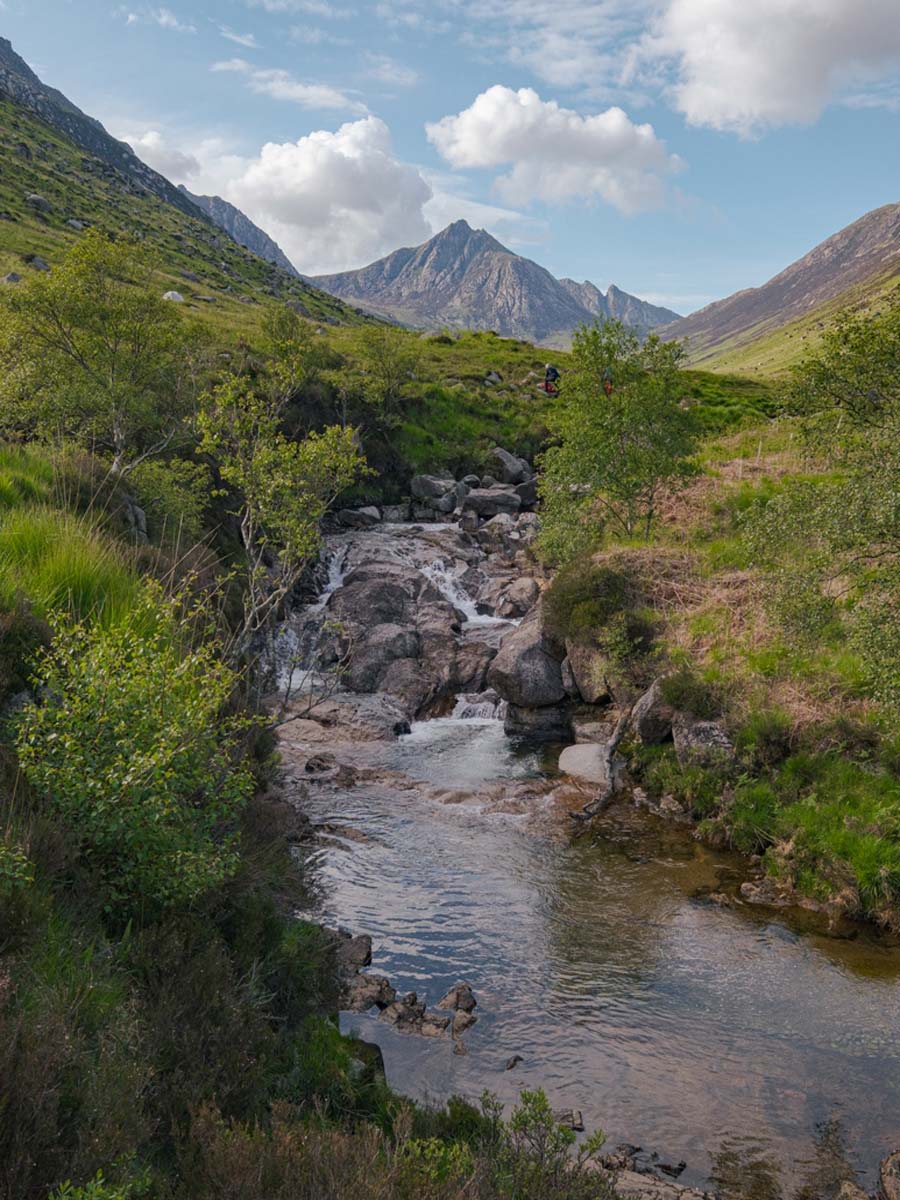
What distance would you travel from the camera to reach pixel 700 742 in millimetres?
20109

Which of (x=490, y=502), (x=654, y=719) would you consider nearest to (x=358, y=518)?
(x=490, y=502)

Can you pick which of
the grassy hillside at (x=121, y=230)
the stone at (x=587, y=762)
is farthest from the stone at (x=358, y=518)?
the stone at (x=587, y=762)

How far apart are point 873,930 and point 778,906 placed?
5.77 ft

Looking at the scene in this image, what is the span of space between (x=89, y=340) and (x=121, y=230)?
61.3m

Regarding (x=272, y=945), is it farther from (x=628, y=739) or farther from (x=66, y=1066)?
(x=628, y=739)

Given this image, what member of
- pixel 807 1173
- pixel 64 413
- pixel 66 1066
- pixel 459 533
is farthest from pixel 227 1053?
pixel 459 533

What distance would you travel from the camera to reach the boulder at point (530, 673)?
87.6 feet

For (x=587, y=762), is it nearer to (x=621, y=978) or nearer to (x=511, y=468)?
(x=621, y=978)

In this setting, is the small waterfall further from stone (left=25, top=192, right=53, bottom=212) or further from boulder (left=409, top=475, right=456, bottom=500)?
stone (left=25, top=192, right=53, bottom=212)

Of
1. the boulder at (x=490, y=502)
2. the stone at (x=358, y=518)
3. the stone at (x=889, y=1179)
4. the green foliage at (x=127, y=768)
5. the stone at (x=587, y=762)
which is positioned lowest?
the stone at (x=889, y=1179)

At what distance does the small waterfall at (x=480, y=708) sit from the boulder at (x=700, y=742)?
27.0 ft

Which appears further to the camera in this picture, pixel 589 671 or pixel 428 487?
pixel 428 487

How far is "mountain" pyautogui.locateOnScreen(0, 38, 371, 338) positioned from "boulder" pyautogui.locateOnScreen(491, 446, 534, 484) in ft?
76.0

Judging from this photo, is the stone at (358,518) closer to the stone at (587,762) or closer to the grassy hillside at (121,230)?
the grassy hillside at (121,230)
